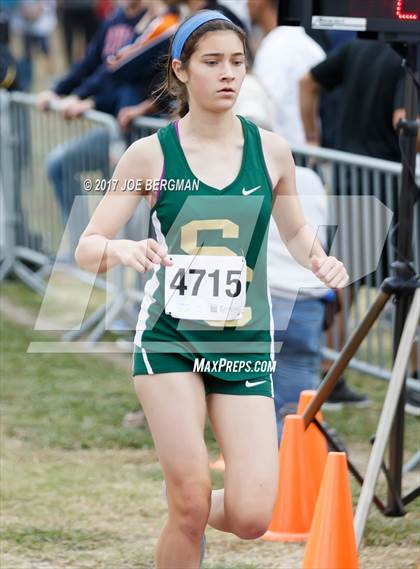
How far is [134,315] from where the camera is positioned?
9195mm

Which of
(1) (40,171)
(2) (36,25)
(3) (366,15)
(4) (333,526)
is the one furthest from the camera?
(2) (36,25)

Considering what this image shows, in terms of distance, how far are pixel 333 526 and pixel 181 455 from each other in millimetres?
918

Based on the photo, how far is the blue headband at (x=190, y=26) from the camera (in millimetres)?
4434

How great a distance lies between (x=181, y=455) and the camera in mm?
4281

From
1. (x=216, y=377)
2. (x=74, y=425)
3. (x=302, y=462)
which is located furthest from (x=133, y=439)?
(x=216, y=377)

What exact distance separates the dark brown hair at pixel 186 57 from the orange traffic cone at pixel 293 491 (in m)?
1.60

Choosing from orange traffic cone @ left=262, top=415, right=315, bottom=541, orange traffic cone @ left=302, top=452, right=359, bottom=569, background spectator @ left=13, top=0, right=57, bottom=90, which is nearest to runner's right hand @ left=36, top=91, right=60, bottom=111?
orange traffic cone @ left=262, top=415, right=315, bottom=541

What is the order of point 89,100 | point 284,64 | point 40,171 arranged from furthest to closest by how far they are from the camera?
point 40,171 → point 89,100 → point 284,64

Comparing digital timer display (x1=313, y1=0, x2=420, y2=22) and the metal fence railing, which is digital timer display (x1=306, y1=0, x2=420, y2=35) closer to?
digital timer display (x1=313, y1=0, x2=420, y2=22)

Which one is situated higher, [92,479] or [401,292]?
[401,292]

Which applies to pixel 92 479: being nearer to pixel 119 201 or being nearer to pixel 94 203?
pixel 94 203

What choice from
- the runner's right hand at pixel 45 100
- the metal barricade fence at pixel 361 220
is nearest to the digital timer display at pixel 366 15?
the metal barricade fence at pixel 361 220

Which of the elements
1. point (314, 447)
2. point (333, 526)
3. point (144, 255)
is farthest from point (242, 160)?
point (314, 447)

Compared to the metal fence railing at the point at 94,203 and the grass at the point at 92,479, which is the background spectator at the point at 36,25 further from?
the grass at the point at 92,479
